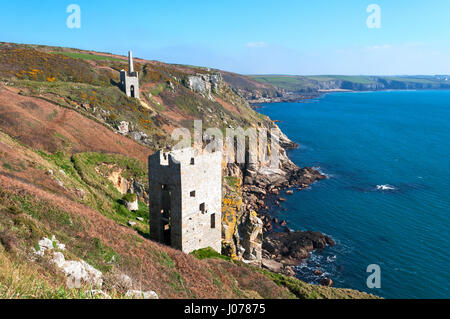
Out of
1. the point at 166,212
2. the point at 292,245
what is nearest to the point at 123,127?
the point at 166,212

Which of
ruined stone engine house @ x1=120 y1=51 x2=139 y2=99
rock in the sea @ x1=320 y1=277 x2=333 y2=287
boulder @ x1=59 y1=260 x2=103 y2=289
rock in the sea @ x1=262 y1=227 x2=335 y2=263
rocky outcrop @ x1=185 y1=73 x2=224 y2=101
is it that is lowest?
rock in the sea @ x1=320 y1=277 x2=333 y2=287

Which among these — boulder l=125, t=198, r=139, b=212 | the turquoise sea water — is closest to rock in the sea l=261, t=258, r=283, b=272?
the turquoise sea water

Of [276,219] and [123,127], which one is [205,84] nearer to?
[123,127]

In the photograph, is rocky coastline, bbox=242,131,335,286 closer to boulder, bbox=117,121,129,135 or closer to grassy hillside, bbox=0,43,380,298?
grassy hillside, bbox=0,43,380,298

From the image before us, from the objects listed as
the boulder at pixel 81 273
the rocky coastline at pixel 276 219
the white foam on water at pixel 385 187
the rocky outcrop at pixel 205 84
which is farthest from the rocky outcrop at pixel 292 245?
the rocky outcrop at pixel 205 84
